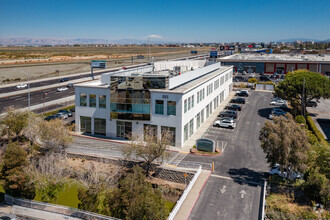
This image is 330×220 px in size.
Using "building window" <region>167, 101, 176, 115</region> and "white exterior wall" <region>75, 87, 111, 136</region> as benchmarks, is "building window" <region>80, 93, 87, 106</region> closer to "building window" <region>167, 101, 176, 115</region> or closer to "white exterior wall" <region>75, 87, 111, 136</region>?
"white exterior wall" <region>75, 87, 111, 136</region>

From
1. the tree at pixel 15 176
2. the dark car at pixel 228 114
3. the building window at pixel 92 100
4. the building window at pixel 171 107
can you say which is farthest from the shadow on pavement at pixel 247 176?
the dark car at pixel 228 114

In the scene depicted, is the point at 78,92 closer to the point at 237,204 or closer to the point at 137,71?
the point at 137,71

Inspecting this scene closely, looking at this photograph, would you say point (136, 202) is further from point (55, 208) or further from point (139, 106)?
point (139, 106)

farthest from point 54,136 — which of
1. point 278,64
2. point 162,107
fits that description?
point 278,64

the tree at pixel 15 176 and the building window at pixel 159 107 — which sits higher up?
the building window at pixel 159 107

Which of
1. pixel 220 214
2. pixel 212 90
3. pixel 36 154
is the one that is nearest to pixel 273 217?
pixel 220 214

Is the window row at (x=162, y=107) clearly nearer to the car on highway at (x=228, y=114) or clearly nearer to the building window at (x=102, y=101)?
the building window at (x=102, y=101)

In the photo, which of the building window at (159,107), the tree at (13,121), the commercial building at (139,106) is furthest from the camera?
the tree at (13,121)
